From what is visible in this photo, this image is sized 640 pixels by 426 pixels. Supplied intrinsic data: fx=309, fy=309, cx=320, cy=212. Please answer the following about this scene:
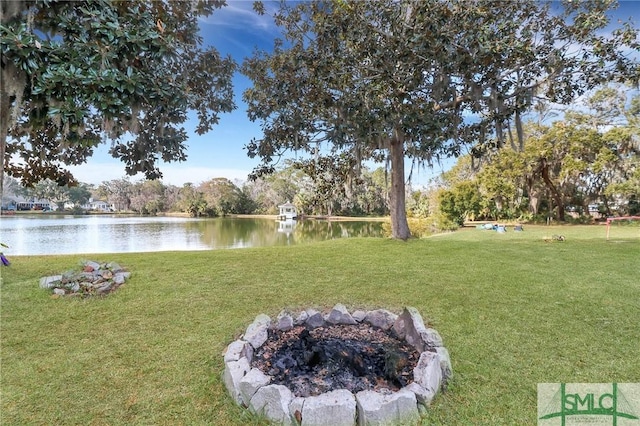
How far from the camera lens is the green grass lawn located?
1.99 meters

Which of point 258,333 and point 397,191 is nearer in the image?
point 258,333

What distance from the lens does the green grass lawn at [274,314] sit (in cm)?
199

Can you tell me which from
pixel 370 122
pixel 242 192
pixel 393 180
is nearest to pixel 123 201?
pixel 242 192

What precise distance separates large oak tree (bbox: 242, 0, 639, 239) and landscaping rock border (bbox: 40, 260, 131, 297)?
8.69 ft

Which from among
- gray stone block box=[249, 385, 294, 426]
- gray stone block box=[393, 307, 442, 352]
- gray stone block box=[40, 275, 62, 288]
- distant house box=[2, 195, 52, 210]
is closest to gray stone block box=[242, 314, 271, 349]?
gray stone block box=[249, 385, 294, 426]

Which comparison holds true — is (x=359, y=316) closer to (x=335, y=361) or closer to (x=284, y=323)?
(x=284, y=323)

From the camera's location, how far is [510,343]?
2.69m

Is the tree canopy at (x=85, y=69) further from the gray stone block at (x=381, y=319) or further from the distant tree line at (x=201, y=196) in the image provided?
the distant tree line at (x=201, y=196)

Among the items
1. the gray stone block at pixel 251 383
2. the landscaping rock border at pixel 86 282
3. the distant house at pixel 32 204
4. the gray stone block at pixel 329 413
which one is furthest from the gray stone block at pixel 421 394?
the distant house at pixel 32 204
